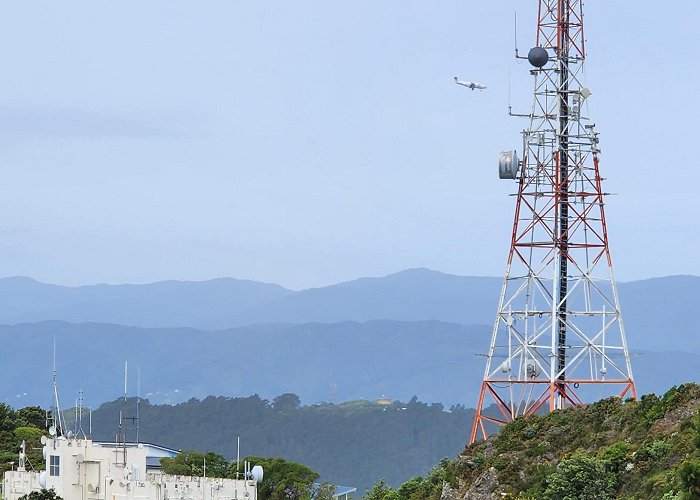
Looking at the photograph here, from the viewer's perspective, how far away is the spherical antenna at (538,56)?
253 ft

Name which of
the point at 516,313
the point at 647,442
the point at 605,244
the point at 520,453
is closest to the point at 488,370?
the point at 516,313

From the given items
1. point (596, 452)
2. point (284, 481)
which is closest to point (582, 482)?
point (596, 452)

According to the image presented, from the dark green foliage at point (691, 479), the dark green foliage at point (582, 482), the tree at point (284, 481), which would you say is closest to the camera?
the dark green foliage at point (691, 479)

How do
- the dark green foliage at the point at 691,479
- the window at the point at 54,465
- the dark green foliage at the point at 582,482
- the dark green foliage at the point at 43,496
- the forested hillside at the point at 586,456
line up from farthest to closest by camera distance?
1. the window at the point at 54,465
2. the dark green foliage at the point at 43,496
3. the dark green foliage at the point at 582,482
4. the forested hillside at the point at 586,456
5. the dark green foliage at the point at 691,479

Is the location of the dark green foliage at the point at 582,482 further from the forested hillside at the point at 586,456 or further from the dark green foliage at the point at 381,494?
the dark green foliage at the point at 381,494

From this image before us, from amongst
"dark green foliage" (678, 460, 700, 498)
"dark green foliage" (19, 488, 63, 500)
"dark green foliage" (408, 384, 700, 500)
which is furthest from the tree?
"dark green foliage" (678, 460, 700, 498)

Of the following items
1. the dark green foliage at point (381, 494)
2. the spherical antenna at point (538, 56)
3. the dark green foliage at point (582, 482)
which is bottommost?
the dark green foliage at point (582, 482)

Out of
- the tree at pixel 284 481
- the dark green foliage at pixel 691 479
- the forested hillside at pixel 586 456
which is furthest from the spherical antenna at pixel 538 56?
the dark green foliage at pixel 691 479

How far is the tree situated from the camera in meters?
99.9

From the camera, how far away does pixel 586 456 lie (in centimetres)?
5934

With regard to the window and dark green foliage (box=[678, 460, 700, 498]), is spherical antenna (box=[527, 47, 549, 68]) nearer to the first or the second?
the window

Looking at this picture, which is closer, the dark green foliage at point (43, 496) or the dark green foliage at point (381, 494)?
the dark green foliage at point (43, 496)

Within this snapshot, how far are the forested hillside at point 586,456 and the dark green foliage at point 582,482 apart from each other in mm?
33

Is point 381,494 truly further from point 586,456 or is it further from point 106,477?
point 586,456
